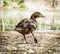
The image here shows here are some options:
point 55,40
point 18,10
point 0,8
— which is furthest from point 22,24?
point 55,40

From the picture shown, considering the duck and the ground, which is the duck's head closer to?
the duck

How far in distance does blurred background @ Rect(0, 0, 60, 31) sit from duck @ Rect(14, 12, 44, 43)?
40 millimetres

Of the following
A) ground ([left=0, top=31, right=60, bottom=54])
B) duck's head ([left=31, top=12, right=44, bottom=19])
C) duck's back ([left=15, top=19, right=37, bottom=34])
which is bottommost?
ground ([left=0, top=31, right=60, bottom=54])

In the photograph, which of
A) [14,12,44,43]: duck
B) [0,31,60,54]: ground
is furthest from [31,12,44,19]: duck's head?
[0,31,60,54]: ground

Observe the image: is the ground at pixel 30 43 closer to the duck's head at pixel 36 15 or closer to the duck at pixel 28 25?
the duck at pixel 28 25

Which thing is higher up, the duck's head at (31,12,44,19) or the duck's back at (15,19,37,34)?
the duck's head at (31,12,44,19)

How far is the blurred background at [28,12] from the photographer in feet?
5.90

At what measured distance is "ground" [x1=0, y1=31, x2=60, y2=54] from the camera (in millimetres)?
1791

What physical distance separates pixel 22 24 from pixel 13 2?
287 millimetres

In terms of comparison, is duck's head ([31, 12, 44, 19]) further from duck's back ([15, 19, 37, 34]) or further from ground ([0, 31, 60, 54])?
ground ([0, 31, 60, 54])

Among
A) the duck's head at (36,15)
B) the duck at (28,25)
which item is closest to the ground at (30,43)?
the duck at (28,25)

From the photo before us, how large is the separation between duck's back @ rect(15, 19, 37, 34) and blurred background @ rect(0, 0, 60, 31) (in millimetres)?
50

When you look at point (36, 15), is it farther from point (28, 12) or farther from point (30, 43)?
point (30, 43)

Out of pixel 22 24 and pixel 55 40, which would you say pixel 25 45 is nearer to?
pixel 22 24
